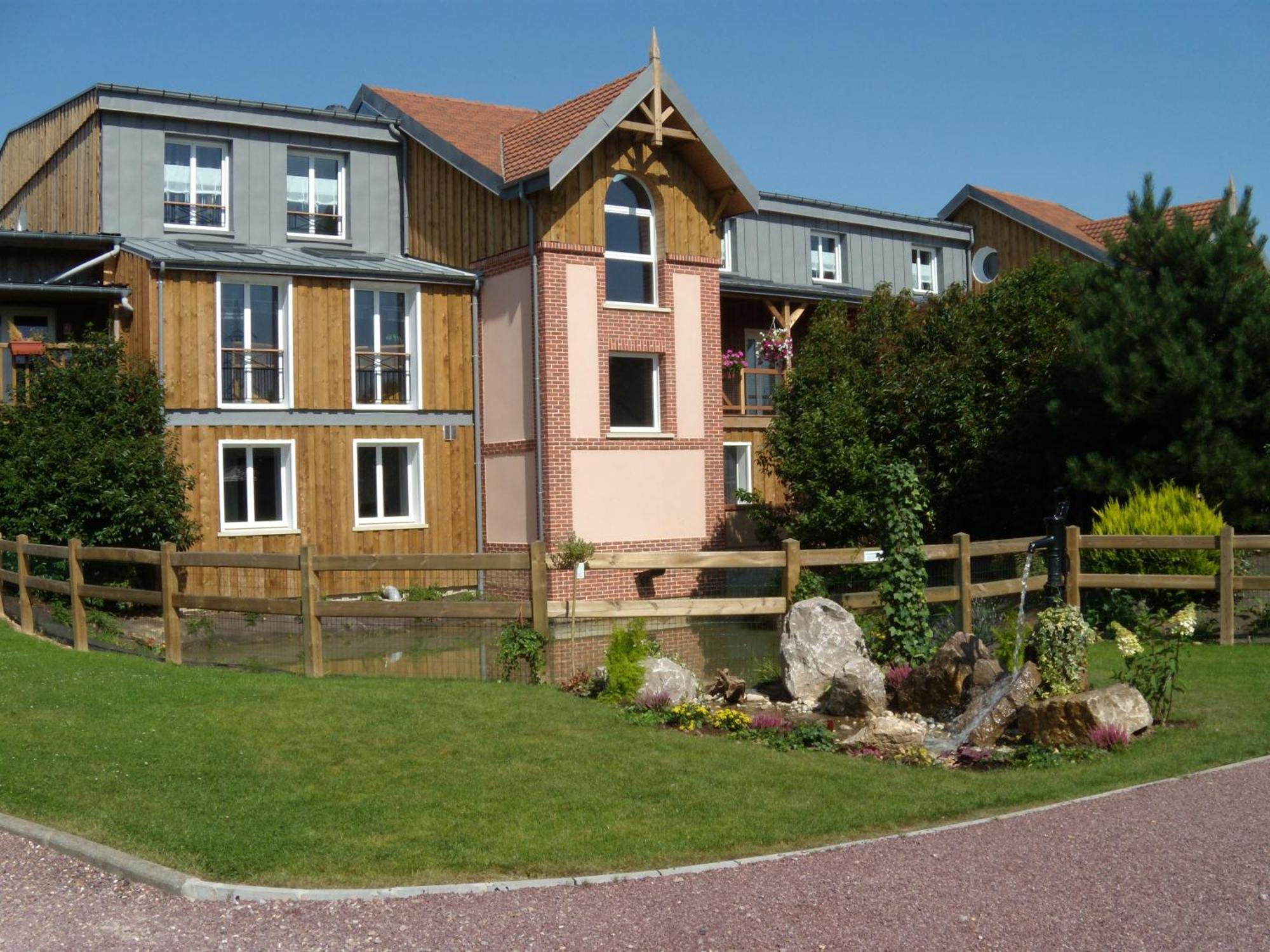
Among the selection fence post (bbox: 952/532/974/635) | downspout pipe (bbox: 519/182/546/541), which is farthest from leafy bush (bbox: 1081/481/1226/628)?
downspout pipe (bbox: 519/182/546/541)

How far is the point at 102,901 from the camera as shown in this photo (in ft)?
20.7

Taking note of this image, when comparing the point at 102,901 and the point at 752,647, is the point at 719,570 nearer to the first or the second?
the point at 752,647

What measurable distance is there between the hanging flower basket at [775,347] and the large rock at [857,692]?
17.3m

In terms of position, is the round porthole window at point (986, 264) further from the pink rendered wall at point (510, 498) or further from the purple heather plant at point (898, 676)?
the purple heather plant at point (898, 676)

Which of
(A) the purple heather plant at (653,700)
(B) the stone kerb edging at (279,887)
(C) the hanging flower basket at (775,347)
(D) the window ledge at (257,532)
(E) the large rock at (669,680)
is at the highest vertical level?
(C) the hanging flower basket at (775,347)

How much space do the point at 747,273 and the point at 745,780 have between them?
24.8m

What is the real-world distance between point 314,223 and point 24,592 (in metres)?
11.9

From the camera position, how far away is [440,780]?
8430mm

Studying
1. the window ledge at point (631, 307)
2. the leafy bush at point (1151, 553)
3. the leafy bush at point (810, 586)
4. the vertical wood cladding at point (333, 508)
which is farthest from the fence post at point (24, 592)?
the leafy bush at point (1151, 553)

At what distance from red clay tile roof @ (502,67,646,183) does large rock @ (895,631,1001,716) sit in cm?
1347

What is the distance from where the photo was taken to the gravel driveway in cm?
562

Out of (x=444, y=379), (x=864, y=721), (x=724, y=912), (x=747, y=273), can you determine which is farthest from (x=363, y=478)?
(x=724, y=912)

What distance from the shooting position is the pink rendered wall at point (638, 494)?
23219mm

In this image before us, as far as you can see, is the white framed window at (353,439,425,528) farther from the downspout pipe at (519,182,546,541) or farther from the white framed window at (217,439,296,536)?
the downspout pipe at (519,182,546,541)
